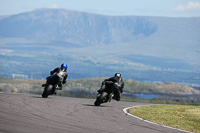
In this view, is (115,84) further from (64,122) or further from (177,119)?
(64,122)

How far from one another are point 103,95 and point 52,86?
14.2 feet

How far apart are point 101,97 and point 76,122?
29.8ft

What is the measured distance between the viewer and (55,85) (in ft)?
99.3

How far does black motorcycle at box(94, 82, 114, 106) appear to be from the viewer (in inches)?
1051

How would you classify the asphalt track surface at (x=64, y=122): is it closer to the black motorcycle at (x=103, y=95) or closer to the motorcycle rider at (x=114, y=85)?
the black motorcycle at (x=103, y=95)

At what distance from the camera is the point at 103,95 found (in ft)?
88.0

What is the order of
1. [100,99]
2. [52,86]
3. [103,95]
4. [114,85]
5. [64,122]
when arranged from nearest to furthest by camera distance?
[64,122], [100,99], [103,95], [114,85], [52,86]

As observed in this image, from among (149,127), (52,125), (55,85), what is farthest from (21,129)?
(55,85)

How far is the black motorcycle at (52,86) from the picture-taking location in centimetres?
3022

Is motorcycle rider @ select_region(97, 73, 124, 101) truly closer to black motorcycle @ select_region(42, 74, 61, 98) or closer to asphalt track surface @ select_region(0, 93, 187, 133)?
black motorcycle @ select_region(42, 74, 61, 98)

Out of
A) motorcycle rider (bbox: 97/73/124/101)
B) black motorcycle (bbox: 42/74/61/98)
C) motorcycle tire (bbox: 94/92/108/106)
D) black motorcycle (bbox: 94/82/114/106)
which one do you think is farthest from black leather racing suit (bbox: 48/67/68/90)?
motorcycle tire (bbox: 94/92/108/106)

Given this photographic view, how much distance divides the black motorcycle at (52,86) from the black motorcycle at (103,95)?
12.8ft

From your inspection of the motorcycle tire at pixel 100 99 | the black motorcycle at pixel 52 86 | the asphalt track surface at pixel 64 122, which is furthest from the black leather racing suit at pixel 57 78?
the asphalt track surface at pixel 64 122

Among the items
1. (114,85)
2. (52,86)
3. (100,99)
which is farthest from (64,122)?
(52,86)
